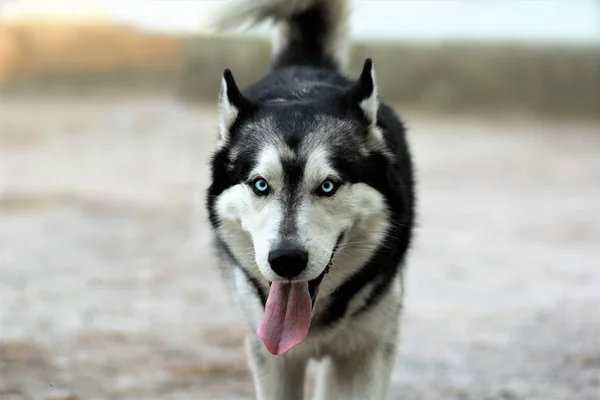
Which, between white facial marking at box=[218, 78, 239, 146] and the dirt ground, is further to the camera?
the dirt ground

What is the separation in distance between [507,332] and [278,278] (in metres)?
3.53

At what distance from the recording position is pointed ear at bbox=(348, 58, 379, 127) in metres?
3.48

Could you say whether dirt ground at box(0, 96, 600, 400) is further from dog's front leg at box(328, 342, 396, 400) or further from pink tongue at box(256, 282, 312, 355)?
pink tongue at box(256, 282, 312, 355)

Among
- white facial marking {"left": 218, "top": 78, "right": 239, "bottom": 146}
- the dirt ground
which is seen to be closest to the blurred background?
the dirt ground

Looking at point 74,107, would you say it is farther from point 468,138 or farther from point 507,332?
point 507,332

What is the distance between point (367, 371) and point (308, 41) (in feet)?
7.34

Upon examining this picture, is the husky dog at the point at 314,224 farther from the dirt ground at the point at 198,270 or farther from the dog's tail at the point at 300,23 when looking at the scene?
the dirt ground at the point at 198,270

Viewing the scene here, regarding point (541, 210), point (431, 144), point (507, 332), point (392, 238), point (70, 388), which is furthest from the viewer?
point (431, 144)

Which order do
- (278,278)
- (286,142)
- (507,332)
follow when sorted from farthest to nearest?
(507,332), (286,142), (278,278)

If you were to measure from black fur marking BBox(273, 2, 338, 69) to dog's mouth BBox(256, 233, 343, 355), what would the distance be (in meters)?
1.99

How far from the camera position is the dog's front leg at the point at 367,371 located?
3.75 metres

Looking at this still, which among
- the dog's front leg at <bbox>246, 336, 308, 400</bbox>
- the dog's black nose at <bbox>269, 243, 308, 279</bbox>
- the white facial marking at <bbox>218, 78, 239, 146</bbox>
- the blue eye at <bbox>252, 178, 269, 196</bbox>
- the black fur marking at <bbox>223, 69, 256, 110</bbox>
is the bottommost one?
the dog's front leg at <bbox>246, 336, 308, 400</bbox>

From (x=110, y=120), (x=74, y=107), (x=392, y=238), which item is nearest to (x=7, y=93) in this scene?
(x=74, y=107)

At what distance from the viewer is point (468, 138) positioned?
16141 mm
